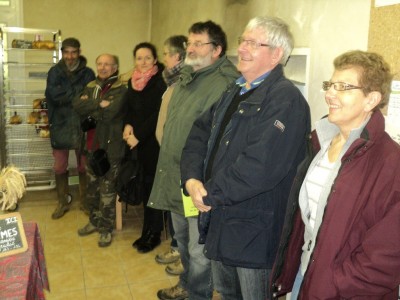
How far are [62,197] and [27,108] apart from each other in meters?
1.13

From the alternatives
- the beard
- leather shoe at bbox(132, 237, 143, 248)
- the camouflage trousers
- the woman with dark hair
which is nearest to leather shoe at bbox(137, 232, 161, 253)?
leather shoe at bbox(132, 237, 143, 248)

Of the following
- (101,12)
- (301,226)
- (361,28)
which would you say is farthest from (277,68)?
(101,12)

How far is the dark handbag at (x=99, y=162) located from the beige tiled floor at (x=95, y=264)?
23.2 inches

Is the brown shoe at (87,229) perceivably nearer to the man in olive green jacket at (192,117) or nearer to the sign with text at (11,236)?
the man in olive green jacket at (192,117)

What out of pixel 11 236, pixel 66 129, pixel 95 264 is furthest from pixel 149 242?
pixel 11 236

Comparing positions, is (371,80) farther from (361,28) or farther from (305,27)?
(305,27)

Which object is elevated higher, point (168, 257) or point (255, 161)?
point (255, 161)

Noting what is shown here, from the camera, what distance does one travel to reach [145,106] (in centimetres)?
290

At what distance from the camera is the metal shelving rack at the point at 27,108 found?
4.09 metres

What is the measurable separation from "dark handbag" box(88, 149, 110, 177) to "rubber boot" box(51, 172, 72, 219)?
2.95ft

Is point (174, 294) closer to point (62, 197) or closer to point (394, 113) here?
point (394, 113)

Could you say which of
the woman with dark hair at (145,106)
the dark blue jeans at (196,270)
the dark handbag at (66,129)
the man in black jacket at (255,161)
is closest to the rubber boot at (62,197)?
the dark handbag at (66,129)

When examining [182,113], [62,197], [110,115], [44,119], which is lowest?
[62,197]

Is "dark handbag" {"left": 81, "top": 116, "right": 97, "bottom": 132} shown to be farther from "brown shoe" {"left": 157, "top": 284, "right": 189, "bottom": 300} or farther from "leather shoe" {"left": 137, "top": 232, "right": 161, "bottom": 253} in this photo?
"brown shoe" {"left": 157, "top": 284, "right": 189, "bottom": 300}
